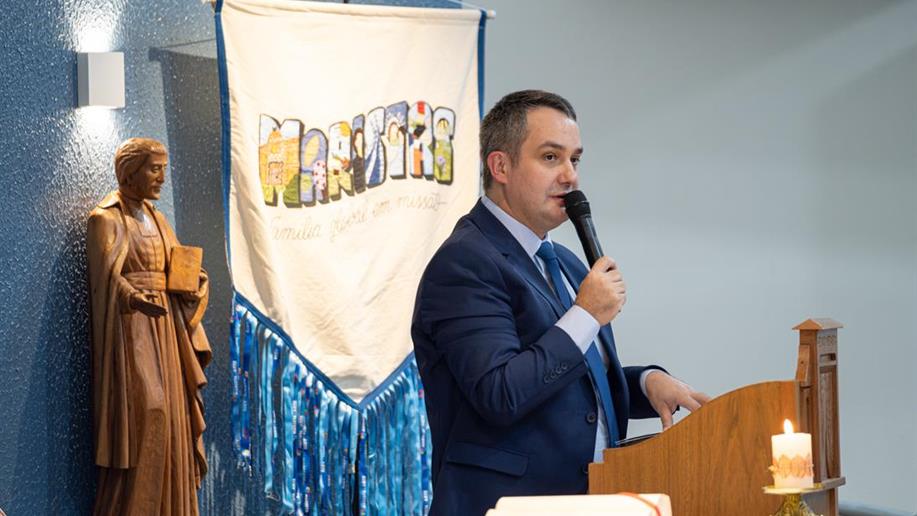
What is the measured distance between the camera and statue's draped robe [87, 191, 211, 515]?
321cm

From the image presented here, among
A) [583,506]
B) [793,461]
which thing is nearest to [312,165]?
[793,461]

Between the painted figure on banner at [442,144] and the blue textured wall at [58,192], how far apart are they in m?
0.88

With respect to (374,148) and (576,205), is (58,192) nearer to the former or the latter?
(374,148)

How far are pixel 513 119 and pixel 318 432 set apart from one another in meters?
1.75

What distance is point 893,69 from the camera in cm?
514

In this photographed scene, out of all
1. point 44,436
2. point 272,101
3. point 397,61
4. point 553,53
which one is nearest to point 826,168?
point 553,53

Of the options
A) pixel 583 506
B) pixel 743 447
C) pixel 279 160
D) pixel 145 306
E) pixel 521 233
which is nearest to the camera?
pixel 583 506

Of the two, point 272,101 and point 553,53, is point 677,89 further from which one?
point 272,101

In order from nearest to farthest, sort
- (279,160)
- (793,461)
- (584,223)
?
(793,461), (584,223), (279,160)

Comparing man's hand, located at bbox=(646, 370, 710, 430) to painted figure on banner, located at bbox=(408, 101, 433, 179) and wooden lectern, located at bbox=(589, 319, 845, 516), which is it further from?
painted figure on banner, located at bbox=(408, 101, 433, 179)

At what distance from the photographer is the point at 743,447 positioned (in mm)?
1909

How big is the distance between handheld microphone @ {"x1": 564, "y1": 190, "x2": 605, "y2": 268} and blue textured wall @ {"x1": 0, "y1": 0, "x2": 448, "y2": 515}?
4.54 feet

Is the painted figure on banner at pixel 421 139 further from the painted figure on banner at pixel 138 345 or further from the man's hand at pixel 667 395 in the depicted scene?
the man's hand at pixel 667 395

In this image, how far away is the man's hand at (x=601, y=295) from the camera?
2217 millimetres
